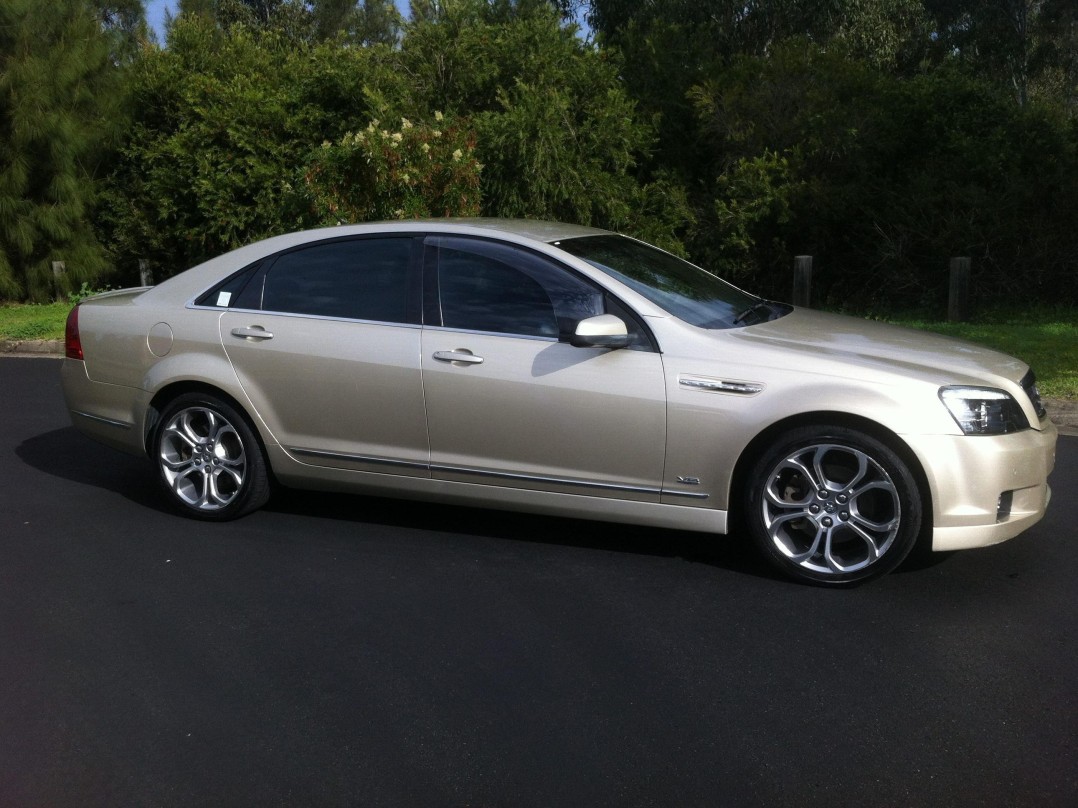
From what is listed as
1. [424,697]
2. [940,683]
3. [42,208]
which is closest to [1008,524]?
[940,683]

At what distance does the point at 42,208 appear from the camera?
20.1 metres

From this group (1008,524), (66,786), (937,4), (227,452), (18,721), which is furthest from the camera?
(937,4)

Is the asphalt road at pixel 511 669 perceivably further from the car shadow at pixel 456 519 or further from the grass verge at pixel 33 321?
the grass verge at pixel 33 321

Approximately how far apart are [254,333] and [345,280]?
55 centimetres

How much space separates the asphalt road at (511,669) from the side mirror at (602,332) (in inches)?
41.4

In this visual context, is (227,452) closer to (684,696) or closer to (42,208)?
(684,696)

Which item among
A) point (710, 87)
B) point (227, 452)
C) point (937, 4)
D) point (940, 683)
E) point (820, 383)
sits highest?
point (937, 4)

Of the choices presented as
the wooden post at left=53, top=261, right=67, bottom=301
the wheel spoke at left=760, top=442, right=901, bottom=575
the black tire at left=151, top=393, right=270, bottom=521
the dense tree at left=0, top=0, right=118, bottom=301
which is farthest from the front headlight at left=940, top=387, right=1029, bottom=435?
the wooden post at left=53, top=261, right=67, bottom=301

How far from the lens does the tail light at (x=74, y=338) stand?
23.0ft

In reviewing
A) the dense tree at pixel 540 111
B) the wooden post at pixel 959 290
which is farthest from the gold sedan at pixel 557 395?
the dense tree at pixel 540 111

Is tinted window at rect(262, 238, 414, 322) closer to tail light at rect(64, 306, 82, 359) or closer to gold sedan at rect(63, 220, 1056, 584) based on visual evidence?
gold sedan at rect(63, 220, 1056, 584)

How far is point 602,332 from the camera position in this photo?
5496 mm

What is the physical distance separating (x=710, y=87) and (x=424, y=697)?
1644 centimetres

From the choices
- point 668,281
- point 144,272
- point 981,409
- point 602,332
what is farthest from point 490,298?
point 144,272
